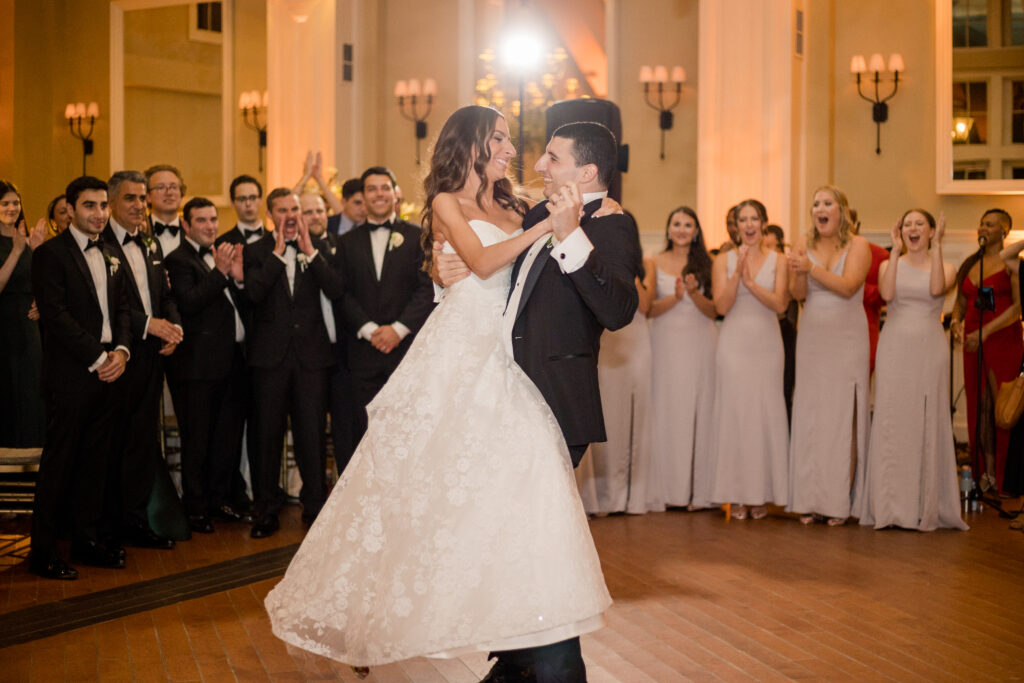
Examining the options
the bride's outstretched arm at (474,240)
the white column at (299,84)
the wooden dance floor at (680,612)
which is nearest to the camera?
the bride's outstretched arm at (474,240)

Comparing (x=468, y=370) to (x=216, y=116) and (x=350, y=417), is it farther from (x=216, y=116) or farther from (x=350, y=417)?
(x=216, y=116)

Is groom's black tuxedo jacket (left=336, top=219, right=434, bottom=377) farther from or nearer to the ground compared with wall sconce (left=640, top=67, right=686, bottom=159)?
nearer to the ground

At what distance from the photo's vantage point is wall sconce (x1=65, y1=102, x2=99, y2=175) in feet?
41.4

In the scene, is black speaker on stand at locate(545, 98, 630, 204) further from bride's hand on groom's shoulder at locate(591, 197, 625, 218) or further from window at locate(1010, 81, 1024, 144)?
window at locate(1010, 81, 1024, 144)

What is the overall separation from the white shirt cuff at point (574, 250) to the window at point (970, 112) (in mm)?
7047

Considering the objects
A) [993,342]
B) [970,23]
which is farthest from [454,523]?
[970,23]

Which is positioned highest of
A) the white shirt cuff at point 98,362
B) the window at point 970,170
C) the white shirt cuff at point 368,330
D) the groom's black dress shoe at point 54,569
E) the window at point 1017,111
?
the window at point 1017,111

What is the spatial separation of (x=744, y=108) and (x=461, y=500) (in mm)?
6879

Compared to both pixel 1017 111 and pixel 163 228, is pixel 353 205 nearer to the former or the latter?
pixel 163 228

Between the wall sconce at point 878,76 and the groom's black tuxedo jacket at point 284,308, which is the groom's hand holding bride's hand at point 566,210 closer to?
the groom's black tuxedo jacket at point 284,308

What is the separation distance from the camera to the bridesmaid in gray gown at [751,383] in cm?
603

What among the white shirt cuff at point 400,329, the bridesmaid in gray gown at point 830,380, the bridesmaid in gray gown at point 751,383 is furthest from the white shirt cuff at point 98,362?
the bridesmaid in gray gown at point 830,380

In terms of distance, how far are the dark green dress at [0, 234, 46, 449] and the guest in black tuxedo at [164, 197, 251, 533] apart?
868 millimetres

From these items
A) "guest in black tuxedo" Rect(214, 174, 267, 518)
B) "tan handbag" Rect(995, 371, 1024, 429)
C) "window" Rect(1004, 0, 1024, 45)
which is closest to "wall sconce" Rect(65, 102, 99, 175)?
"guest in black tuxedo" Rect(214, 174, 267, 518)
